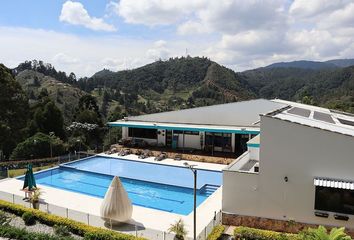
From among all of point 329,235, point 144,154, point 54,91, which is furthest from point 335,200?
point 54,91

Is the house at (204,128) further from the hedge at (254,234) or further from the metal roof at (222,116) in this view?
the hedge at (254,234)

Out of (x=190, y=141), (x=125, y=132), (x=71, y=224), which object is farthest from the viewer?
(x=125, y=132)

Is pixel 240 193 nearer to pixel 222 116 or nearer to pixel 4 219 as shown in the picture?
pixel 4 219

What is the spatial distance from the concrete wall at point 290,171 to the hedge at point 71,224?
5.72 metres

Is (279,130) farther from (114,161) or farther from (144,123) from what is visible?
(144,123)

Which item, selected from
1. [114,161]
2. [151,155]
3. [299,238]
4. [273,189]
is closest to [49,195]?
[114,161]

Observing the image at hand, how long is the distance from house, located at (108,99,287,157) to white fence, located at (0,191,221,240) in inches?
558

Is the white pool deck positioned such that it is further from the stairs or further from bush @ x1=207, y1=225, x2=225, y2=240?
bush @ x1=207, y1=225, x2=225, y2=240

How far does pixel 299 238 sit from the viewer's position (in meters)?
13.8

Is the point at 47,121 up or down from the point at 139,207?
up

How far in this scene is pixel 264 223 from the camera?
16.3 meters

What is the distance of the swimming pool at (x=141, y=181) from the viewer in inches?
859

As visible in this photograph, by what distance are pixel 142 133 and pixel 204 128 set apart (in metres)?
7.49

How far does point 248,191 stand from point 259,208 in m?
0.97
